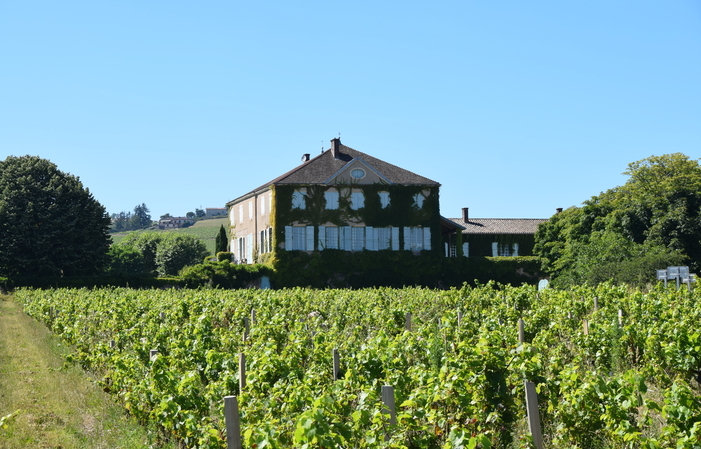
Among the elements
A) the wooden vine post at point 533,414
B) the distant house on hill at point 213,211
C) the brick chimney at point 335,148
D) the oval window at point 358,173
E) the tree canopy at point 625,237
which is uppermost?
the distant house on hill at point 213,211

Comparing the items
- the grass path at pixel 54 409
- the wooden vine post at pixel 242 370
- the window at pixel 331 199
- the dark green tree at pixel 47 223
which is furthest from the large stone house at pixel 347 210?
the wooden vine post at pixel 242 370

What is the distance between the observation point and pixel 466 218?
163 feet

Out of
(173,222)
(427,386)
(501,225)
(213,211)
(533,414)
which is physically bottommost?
(533,414)

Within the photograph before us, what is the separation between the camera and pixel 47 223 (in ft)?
121

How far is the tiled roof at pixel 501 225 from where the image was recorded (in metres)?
47.1

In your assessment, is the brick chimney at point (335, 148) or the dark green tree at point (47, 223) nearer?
the dark green tree at point (47, 223)

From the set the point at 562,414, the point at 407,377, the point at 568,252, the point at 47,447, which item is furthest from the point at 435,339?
the point at 568,252

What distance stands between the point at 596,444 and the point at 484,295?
11.9 m

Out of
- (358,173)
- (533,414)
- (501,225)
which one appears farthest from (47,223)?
(533,414)

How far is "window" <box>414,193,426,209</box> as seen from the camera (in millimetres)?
38781

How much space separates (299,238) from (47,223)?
486 inches

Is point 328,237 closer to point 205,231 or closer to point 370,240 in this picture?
point 370,240

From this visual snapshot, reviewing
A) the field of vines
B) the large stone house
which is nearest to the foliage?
the large stone house

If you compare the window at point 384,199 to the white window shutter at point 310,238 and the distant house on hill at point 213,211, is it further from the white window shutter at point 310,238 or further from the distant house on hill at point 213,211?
the distant house on hill at point 213,211
